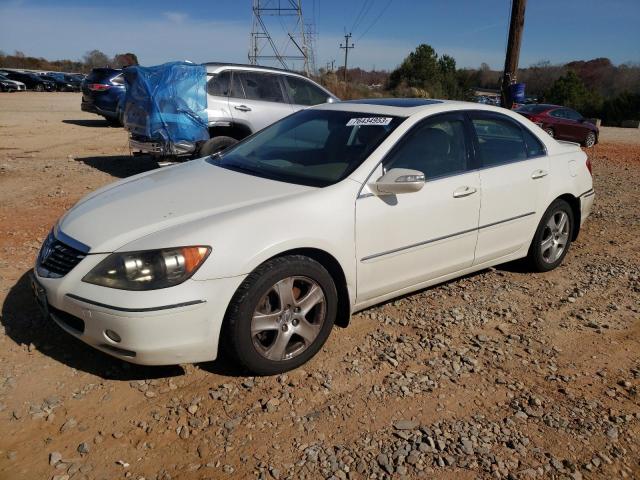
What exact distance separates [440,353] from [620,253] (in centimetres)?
332

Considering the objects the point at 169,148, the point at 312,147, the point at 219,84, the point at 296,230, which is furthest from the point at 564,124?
the point at 296,230

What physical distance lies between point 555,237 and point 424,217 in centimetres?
198

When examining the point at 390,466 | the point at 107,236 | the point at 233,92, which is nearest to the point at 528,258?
the point at 390,466

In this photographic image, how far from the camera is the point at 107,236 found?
3.03 m

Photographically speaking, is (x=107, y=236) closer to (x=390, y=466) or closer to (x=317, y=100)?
(x=390, y=466)

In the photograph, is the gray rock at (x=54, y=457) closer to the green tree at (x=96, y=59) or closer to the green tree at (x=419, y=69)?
the green tree at (x=419, y=69)

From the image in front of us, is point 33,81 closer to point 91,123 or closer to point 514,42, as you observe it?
point 91,123

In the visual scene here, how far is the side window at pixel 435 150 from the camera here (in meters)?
3.76

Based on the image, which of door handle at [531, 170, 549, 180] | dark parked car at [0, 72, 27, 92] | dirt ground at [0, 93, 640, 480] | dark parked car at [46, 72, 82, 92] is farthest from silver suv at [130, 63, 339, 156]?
dark parked car at [46, 72, 82, 92]

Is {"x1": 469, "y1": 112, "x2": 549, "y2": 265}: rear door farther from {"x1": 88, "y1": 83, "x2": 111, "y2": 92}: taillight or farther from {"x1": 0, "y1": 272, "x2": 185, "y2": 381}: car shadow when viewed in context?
{"x1": 88, "y1": 83, "x2": 111, "y2": 92}: taillight

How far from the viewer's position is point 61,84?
4216 centimetres

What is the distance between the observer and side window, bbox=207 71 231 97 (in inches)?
332

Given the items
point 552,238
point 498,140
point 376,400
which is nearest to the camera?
point 376,400

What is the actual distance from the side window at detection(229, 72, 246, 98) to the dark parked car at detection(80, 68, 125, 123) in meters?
8.19
